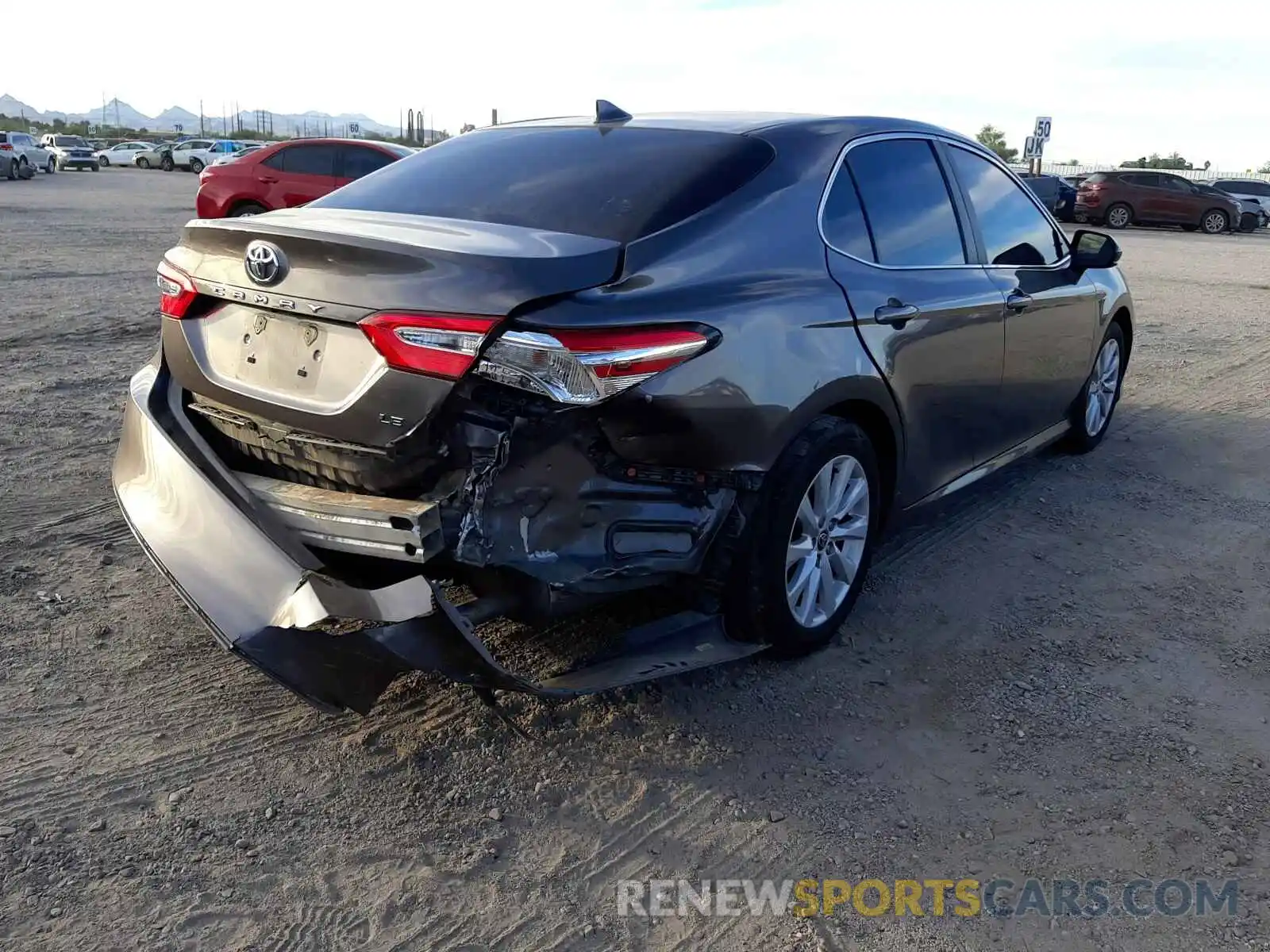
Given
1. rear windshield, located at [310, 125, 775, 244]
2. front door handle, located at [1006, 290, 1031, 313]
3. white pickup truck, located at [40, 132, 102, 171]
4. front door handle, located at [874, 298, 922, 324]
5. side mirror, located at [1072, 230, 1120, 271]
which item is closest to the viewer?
rear windshield, located at [310, 125, 775, 244]

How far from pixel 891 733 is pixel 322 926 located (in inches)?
66.0

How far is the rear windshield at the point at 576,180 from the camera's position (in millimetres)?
3111

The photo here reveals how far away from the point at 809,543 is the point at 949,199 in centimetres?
166

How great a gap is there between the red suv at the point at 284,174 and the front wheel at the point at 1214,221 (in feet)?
72.4

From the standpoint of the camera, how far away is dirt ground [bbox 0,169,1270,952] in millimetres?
2404

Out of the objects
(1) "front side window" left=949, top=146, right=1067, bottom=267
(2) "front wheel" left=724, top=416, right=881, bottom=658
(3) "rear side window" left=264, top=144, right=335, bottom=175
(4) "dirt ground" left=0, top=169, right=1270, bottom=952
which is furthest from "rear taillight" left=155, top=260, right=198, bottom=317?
(3) "rear side window" left=264, top=144, right=335, bottom=175

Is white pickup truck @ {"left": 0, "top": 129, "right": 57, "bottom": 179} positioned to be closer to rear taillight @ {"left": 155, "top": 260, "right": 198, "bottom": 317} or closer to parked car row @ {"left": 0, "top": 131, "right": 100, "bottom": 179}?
parked car row @ {"left": 0, "top": 131, "right": 100, "bottom": 179}

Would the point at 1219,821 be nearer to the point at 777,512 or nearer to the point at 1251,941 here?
the point at 1251,941

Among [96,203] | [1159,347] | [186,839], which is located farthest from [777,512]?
[96,203]

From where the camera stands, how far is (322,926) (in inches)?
92.1

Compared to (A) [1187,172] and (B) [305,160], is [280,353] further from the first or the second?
(A) [1187,172]

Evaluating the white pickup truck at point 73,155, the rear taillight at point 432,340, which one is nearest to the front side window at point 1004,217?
the rear taillight at point 432,340

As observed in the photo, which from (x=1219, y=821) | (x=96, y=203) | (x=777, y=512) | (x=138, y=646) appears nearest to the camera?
(x=1219, y=821)

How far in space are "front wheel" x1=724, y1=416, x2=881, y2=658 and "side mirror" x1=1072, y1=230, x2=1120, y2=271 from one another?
2.15 metres
